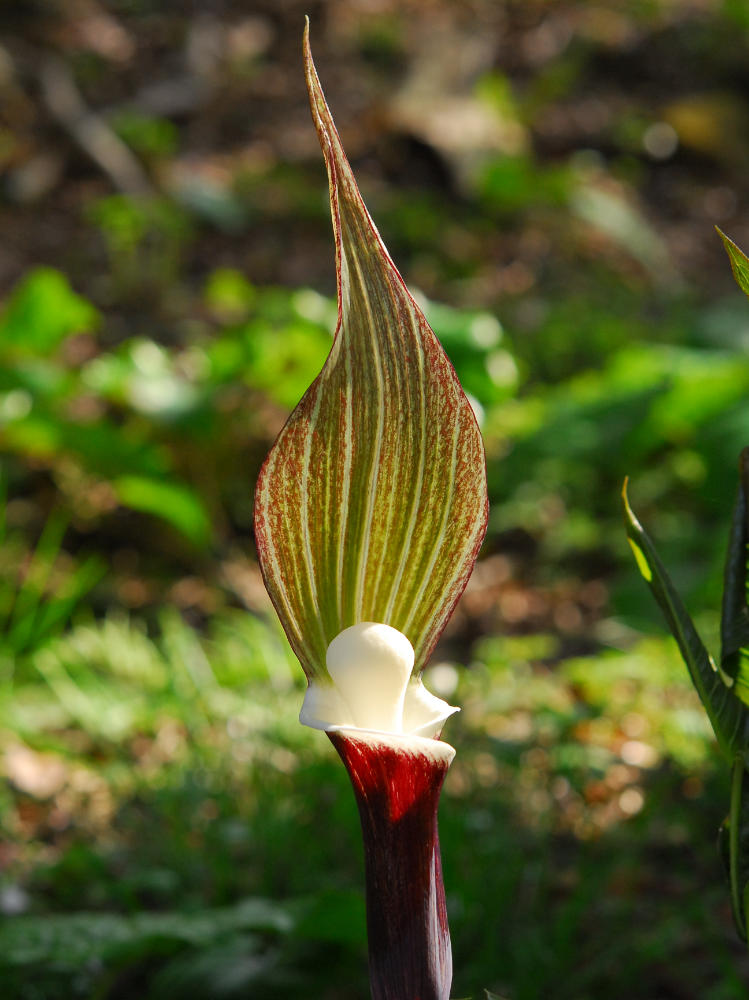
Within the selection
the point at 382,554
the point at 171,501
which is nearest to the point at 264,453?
the point at 171,501

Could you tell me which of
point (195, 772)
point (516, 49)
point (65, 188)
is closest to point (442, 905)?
point (195, 772)

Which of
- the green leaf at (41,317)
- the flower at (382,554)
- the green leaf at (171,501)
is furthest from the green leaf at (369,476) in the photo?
the green leaf at (41,317)

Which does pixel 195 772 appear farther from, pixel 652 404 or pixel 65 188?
pixel 65 188

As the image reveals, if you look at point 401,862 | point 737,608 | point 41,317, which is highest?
point 41,317

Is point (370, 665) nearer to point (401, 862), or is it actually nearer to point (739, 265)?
point (401, 862)

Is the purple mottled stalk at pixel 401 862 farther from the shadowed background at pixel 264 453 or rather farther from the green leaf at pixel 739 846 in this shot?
the shadowed background at pixel 264 453

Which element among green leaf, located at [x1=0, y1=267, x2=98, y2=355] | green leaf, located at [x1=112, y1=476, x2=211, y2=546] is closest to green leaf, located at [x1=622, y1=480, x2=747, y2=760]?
green leaf, located at [x1=112, y1=476, x2=211, y2=546]

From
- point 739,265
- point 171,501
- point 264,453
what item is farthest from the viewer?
point 264,453
